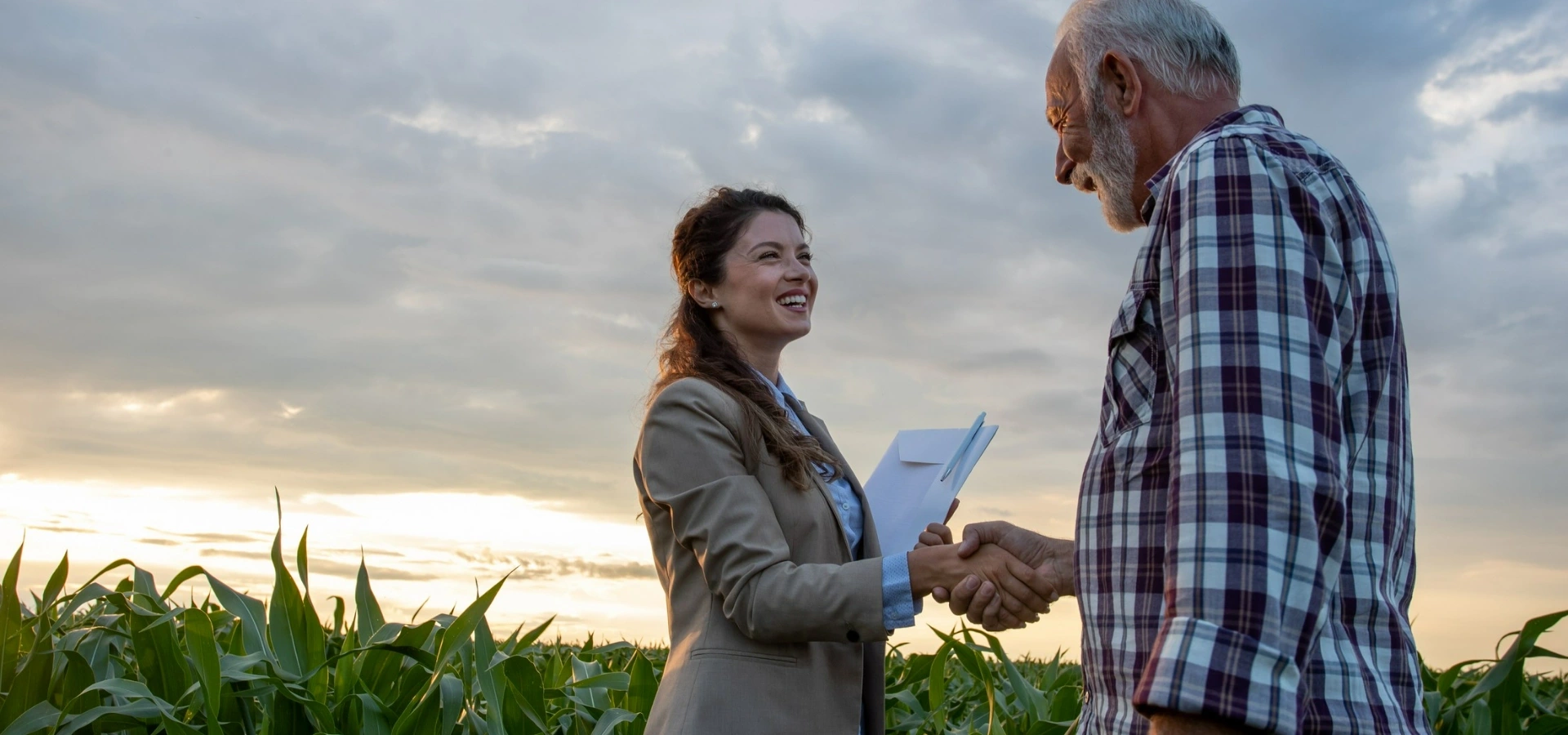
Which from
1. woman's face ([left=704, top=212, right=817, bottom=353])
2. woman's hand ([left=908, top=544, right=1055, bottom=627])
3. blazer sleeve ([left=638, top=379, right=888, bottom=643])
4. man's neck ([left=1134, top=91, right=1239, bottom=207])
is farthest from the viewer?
woman's face ([left=704, top=212, right=817, bottom=353])

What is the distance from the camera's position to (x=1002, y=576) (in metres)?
2.46

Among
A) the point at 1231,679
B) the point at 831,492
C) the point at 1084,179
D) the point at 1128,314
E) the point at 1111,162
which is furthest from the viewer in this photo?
the point at 831,492

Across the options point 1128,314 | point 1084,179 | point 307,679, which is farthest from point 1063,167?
point 307,679

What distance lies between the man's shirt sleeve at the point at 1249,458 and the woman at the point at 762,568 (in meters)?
1.03

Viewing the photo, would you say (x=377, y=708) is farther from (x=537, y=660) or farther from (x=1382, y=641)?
(x=1382, y=641)

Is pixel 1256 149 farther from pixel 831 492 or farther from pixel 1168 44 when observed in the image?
pixel 831 492

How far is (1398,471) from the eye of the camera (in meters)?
1.49

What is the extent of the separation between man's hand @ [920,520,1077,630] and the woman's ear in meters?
0.94

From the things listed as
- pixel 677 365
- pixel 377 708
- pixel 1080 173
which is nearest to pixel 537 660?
pixel 377 708

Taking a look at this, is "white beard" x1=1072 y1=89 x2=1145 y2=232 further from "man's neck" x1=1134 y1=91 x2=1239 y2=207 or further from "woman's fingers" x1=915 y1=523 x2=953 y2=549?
"woman's fingers" x1=915 y1=523 x2=953 y2=549

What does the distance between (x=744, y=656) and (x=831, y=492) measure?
47cm

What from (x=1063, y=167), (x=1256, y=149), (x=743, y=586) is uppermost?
(x=1063, y=167)

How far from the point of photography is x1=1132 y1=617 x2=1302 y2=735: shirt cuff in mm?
1207

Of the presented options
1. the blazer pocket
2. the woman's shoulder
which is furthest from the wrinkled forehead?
the blazer pocket
